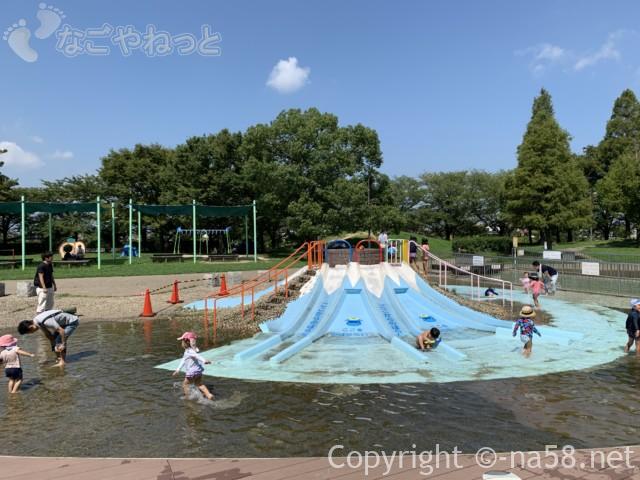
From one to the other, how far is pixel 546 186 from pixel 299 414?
3772 centimetres

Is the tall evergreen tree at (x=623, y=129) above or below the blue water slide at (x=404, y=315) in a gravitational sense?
above

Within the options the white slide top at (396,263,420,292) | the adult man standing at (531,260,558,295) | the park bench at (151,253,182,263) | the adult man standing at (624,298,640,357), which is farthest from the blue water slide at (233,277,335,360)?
the park bench at (151,253,182,263)

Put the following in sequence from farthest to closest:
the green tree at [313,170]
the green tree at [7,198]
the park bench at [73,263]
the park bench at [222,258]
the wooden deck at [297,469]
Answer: the green tree at [7,198] < the green tree at [313,170] < the park bench at [222,258] < the park bench at [73,263] < the wooden deck at [297,469]

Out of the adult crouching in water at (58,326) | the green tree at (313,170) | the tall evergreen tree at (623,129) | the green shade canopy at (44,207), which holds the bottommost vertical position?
the adult crouching in water at (58,326)

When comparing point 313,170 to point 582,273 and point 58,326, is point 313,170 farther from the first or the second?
point 58,326

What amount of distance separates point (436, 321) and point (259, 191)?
31313 millimetres

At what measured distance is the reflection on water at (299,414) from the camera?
5.95 metres

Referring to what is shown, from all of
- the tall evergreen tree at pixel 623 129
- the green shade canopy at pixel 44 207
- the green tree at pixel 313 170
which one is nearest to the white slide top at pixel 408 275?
the green tree at pixel 313 170

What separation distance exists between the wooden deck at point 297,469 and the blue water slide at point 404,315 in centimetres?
553

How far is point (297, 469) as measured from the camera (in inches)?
195

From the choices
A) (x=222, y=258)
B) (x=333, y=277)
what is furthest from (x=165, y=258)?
(x=333, y=277)

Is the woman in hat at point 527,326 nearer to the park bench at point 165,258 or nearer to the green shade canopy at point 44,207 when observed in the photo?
the green shade canopy at point 44,207

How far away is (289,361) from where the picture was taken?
10398mm

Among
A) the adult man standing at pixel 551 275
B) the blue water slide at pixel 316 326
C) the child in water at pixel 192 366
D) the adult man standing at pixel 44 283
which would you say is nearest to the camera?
the child in water at pixel 192 366
